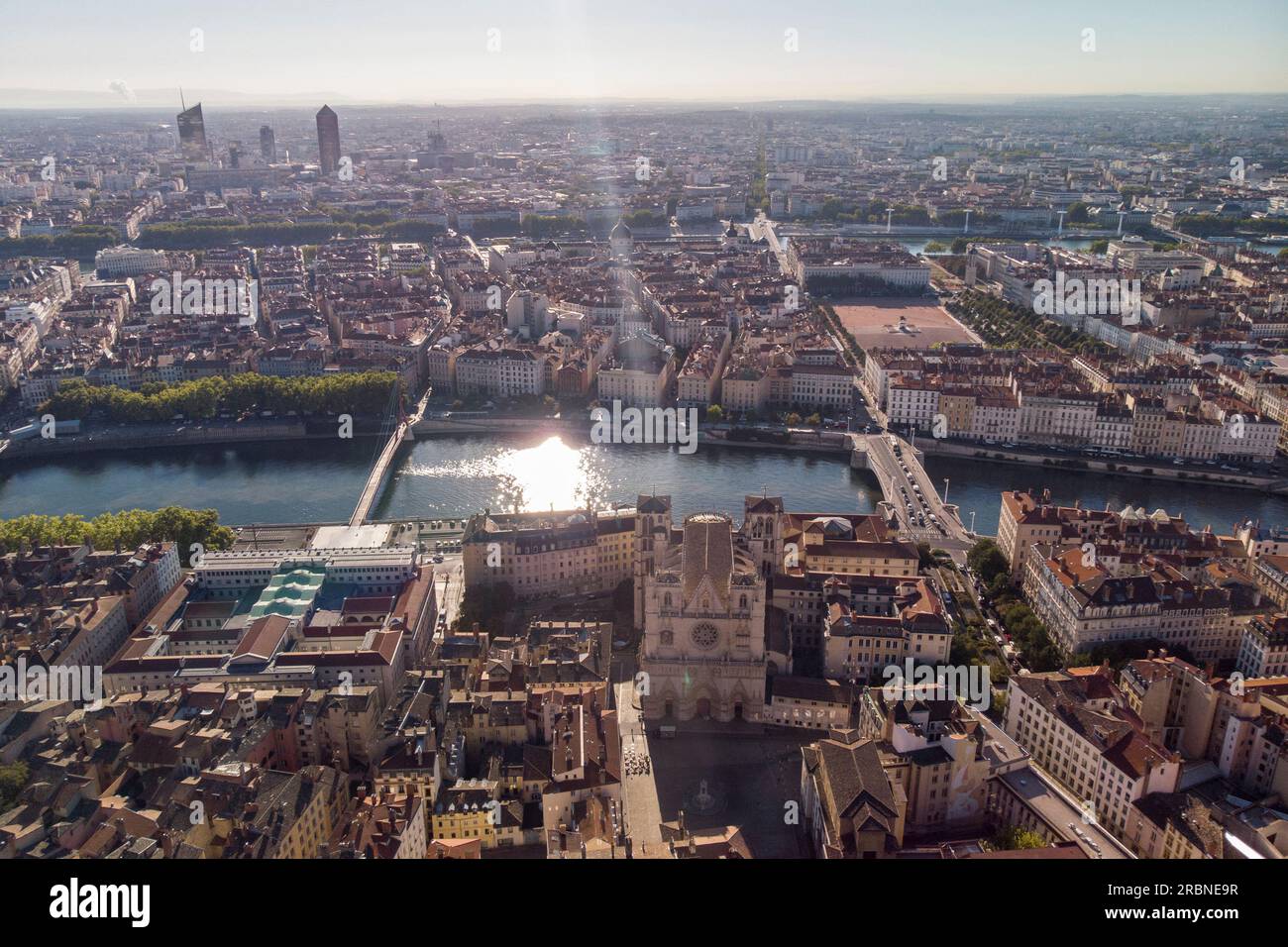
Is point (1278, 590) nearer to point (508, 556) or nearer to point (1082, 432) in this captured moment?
point (1082, 432)

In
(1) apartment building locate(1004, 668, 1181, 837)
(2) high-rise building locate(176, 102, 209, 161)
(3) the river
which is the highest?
(2) high-rise building locate(176, 102, 209, 161)

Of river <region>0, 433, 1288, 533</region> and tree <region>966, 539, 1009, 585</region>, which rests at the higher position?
river <region>0, 433, 1288, 533</region>

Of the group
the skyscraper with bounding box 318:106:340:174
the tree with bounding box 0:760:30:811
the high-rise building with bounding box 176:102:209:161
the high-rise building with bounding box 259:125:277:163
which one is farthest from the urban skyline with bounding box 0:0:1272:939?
the high-rise building with bounding box 259:125:277:163

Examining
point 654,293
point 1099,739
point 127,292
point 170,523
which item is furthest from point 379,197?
point 1099,739

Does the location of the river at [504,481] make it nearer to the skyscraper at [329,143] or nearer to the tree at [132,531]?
the tree at [132,531]

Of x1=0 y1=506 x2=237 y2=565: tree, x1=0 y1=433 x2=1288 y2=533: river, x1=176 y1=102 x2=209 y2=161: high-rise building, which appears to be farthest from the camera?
x1=176 y1=102 x2=209 y2=161: high-rise building

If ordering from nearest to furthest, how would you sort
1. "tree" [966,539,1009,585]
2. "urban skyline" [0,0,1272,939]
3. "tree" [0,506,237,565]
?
"urban skyline" [0,0,1272,939], "tree" [966,539,1009,585], "tree" [0,506,237,565]

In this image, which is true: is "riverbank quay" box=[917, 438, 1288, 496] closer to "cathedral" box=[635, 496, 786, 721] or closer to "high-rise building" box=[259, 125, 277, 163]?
"cathedral" box=[635, 496, 786, 721]
